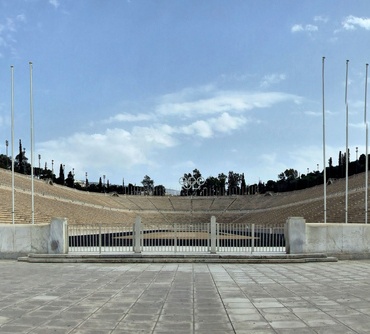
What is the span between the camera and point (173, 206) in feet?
338

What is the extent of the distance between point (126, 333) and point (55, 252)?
11.7 metres

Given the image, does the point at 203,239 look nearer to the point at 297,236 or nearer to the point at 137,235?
the point at 137,235

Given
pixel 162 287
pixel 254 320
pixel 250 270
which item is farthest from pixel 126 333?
pixel 250 270

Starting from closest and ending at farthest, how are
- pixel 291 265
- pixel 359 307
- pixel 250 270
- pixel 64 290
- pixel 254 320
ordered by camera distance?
pixel 254 320
pixel 359 307
pixel 64 290
pixel 250 270
pixel 291 265

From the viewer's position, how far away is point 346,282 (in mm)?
11477

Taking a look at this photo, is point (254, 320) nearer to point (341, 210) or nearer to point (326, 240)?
A: point (326, 240)

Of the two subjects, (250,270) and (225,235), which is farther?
(225,235)

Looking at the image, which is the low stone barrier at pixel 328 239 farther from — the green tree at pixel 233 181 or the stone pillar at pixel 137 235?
the green tree at pixel 233 181

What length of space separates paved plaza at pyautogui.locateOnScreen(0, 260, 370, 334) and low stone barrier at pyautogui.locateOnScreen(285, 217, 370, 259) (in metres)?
2.56

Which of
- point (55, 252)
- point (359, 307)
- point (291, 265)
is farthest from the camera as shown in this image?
point (55, 252)

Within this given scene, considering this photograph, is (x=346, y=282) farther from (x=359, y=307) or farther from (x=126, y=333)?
(x=126, y=333)

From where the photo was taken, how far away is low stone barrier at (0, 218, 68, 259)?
17.3 metres

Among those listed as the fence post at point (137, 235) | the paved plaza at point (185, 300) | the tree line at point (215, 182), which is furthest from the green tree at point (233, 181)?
the paved plaza at point (185, 300)

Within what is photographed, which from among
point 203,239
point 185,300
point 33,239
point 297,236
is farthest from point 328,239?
point 33,239
